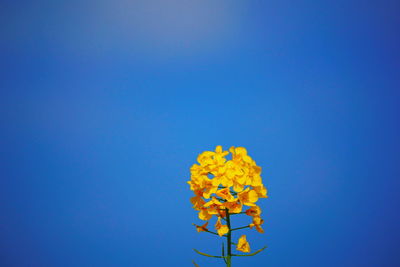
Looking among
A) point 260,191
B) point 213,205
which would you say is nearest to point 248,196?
point 260,191

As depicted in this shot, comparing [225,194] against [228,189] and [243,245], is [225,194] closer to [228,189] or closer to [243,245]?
[228,189]

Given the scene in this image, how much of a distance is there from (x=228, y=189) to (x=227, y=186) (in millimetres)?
27

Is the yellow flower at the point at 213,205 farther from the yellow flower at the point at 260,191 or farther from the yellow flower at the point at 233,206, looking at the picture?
the yellow flower at the point at 260,191

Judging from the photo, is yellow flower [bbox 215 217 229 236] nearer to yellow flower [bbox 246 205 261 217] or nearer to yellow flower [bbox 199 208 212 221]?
yellow flower [bbox 199 208 212 221]

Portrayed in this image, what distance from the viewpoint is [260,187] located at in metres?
1.37

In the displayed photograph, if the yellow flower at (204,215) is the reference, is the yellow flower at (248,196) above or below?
above

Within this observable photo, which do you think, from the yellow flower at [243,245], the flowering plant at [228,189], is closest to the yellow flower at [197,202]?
the flowering plant at [228,189]

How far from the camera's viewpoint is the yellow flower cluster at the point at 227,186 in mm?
1309

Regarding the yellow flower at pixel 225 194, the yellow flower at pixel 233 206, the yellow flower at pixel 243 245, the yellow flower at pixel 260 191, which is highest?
the yellow flower at pixel 260 191

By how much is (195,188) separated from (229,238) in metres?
0.29

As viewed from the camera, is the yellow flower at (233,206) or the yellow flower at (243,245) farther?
the yellow flower at (243,245)

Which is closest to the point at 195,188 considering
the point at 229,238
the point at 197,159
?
the point at 197,159

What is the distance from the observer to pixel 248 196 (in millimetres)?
1346

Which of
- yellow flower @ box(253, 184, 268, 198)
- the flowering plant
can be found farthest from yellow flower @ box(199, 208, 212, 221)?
yellow flower @ box(253, 184, 268, 198)
